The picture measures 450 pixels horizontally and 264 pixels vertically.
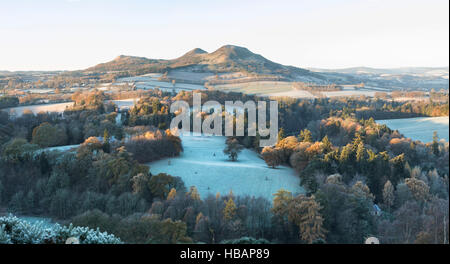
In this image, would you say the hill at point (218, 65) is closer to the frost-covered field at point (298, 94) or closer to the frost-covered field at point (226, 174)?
the frost-covered field at point (298, 94)

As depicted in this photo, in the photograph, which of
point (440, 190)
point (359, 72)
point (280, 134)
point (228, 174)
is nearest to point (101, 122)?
point (228, 174)

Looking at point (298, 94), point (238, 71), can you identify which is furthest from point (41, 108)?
point (238, 71)

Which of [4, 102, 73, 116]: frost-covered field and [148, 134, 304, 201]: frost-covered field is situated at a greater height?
[4, 102, 73, 116]: frost-covered field

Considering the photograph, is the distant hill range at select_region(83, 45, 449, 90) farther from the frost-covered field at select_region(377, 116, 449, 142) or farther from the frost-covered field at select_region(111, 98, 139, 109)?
the frost-covered field at select_region(377, 116, 449, 142)

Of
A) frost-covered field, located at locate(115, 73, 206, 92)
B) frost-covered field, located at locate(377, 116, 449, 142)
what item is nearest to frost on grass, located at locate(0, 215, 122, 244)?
frost-covered field, located at locate(377, 116, 449, 142)

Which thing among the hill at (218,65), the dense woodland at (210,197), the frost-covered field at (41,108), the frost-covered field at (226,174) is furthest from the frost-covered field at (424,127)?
the hill at (218,65)

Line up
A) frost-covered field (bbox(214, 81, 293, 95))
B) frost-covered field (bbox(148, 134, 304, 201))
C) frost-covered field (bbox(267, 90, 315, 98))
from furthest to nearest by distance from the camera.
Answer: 1. frost-covered field (bbox(214, 81, 293, 95))
2. frost-covered field (bbox(267, 90, 315, 98))
3. frost-covered field (bbox(148, 134, 304, 201))

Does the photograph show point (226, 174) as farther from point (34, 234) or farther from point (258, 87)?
point (258, 87)
